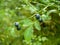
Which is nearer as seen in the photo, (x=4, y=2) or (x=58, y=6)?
(x=58, y=6)

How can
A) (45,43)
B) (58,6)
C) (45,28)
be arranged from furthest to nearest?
1. (45,28)
2. (45,43)
3. (58,6)

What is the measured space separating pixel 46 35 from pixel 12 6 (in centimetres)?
65

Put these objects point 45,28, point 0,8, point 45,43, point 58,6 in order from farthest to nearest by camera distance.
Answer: point 0,8, point 45,28, point 45,43, point 58,6

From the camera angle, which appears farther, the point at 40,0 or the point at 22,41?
the point at 22,41

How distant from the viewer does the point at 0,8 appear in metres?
2.62

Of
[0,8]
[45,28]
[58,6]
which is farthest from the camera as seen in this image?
[0,8]

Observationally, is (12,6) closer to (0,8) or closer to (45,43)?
(0,8)

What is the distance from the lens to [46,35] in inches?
91.1

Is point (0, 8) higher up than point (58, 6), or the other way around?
point (58, 6)

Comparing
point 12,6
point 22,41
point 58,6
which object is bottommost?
point 22,41

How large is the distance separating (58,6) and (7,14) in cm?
63

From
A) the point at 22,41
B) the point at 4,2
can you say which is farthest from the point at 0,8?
the point at 22,41

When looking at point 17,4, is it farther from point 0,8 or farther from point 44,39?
point 44,39

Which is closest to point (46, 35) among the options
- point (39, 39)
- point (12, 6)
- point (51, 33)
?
point (51, 33)
